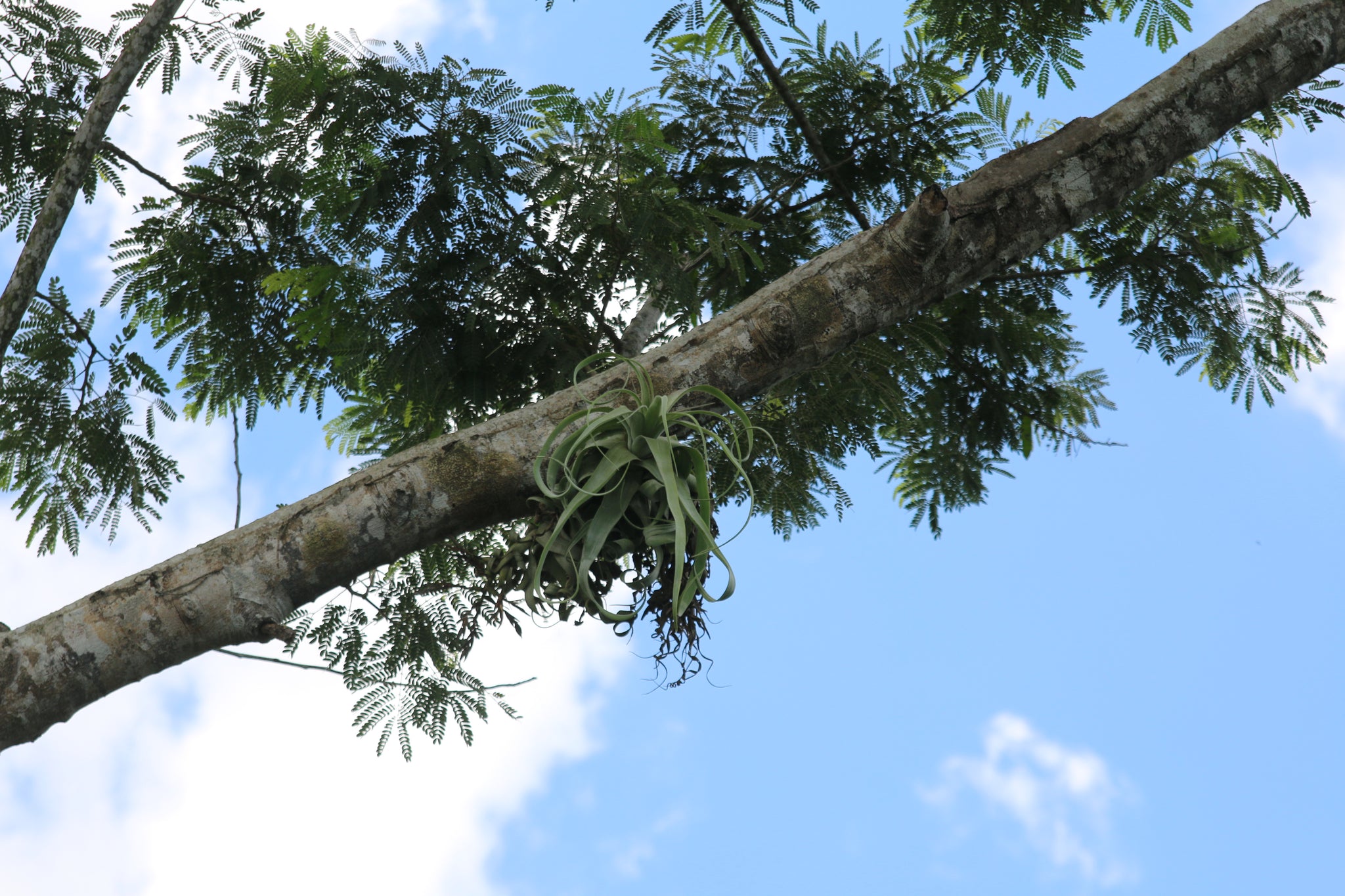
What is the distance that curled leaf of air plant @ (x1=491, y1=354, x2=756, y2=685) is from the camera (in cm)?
255

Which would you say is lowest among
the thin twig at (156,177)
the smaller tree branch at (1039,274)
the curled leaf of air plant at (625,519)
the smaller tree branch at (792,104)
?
the curled leaf of air plant at (625,519)

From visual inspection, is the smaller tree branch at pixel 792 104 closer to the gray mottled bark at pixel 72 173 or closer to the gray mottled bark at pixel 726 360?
the gray mottled bark at pixel 726 360

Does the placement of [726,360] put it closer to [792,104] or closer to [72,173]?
[792,104]

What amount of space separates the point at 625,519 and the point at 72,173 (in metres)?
2.32

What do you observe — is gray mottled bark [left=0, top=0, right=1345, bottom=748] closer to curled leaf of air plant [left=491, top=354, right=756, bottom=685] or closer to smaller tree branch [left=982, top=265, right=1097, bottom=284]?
curled leaf of air plant [left=491, top=354, right=756, bottom=685]

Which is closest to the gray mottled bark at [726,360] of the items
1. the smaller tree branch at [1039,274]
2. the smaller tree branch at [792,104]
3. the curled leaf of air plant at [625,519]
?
the curled leaf of air plant at [625,519]

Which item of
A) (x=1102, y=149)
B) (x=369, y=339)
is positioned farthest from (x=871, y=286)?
(x=369, y=339)

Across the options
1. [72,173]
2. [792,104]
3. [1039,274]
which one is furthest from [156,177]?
[1039,274]

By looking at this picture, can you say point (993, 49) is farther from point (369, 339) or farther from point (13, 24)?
point (13, 24)

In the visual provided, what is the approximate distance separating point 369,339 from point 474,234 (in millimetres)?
559

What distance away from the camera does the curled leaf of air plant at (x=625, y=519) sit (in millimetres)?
2555

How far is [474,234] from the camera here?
13.1 feet

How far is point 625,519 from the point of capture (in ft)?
8.58

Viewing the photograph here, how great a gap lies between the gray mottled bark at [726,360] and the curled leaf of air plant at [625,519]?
0.17 m
